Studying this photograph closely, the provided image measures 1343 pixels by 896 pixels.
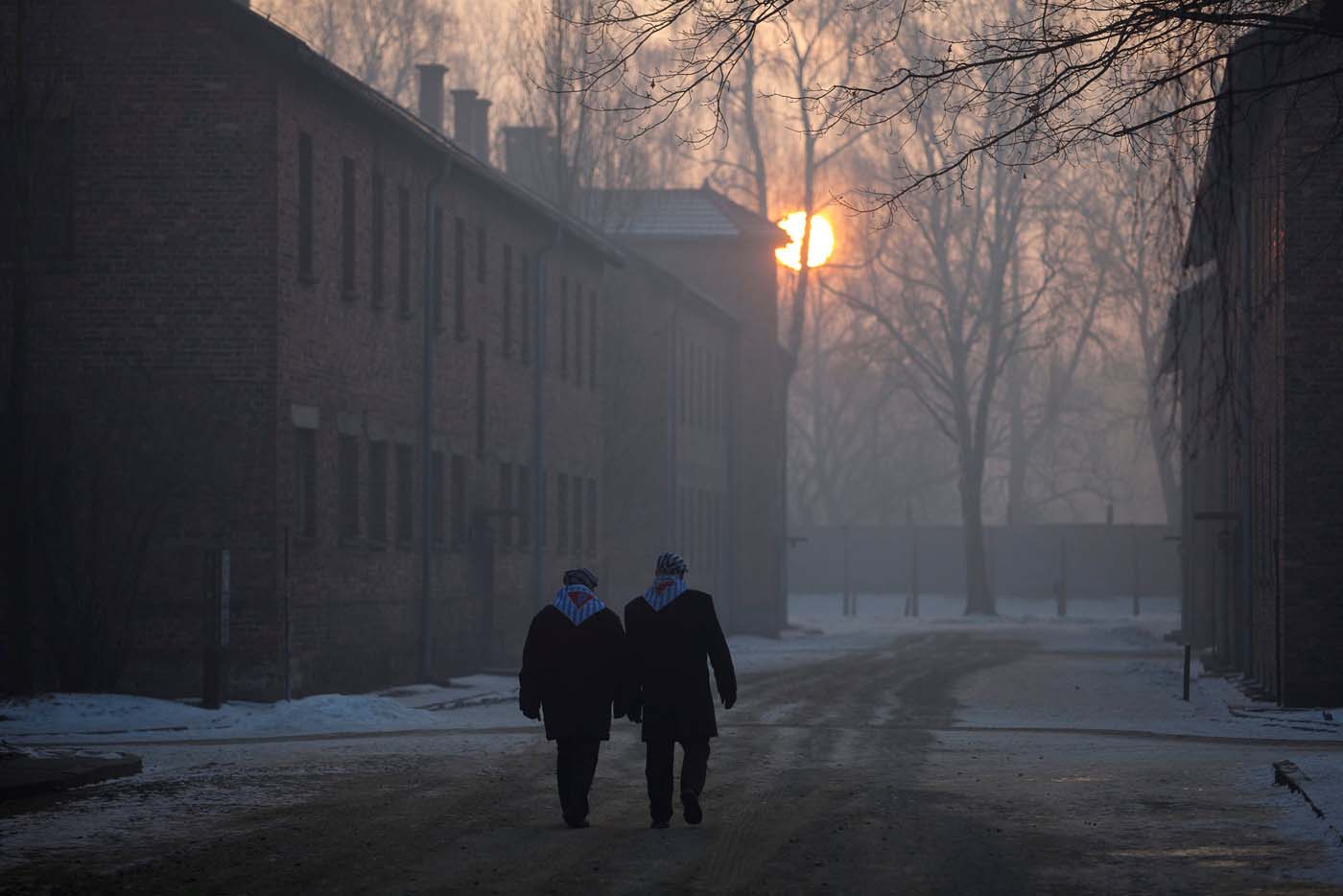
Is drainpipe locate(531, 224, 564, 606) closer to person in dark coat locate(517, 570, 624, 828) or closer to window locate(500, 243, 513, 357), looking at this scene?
window locate(500, 243, 513, 357)

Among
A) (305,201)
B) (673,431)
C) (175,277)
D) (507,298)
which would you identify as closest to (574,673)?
(175,277)

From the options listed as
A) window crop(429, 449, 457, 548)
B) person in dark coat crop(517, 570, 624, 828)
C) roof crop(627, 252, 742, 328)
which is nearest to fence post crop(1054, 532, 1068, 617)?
roof crop(627, 252, 742, 328)

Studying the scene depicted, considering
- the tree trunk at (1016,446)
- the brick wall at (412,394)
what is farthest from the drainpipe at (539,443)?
the tree trunk at (1016,446)

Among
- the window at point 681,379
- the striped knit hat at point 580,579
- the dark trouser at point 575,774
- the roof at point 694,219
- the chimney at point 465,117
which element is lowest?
the dark trouser at point 575,774

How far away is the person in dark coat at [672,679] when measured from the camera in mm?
13531

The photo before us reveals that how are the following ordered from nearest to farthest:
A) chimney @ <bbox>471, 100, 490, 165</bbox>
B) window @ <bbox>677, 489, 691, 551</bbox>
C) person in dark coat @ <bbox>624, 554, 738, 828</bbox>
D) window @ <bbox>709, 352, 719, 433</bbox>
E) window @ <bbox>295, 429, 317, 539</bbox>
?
person in dark coat @ <bbox>624, 554, 738, 828</bbox> < window @ <bbox>295, 429, 317, 539</bbox> < chimney @ <bbox>471, 100, 490, 165</bbox> < window @ <bbox>677, 489, 691, 551</bbox> < window @ <bbox>709, 352, 719, 433</bbox>

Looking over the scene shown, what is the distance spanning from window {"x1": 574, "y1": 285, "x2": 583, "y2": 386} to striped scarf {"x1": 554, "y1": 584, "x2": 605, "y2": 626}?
2894 cm

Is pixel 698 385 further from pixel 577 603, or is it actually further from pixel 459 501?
pixel 577 603

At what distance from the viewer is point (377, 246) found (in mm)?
30078

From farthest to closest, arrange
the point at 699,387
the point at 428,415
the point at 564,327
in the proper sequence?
1. the point at 699,387
2. the point at 564,327
3. the point at 428,415

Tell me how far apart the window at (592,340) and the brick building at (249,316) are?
42.8ft

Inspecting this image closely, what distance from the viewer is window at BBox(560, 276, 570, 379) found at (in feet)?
137

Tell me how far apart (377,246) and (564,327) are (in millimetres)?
12135

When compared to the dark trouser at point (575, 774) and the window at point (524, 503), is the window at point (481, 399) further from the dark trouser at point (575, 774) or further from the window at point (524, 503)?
the dark trouser at point (575, 774)
